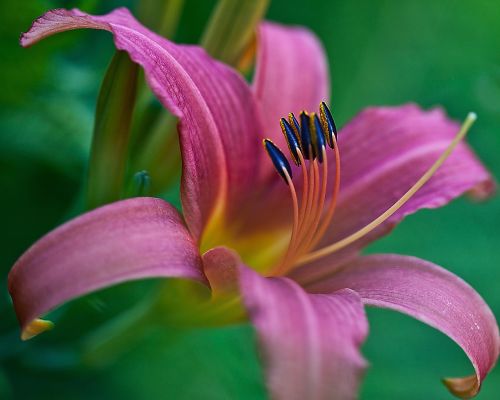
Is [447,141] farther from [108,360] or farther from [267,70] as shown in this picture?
[108,360]

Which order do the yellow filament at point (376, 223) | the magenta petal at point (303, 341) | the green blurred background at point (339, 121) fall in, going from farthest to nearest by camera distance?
the green blurred background at point (339, 121), the yellow filament at point (376, 223), the magenta petal at point (303, 341)

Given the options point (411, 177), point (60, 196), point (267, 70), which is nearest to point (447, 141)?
point (411, 177)

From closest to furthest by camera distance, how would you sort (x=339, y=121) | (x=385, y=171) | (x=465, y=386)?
(x=465, y=386) → (x=385, y=171) → (x=339, y=121)

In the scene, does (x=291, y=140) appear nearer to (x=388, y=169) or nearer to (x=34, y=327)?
(x=388, y=169)

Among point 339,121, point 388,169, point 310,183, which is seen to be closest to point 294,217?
point 310,183

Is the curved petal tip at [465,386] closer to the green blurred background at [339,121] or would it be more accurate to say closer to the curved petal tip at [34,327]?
the green blurred background at [339,121]

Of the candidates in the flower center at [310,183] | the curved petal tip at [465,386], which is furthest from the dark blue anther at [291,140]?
the curved petal tip at [465,386]

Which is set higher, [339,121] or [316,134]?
[316,134]

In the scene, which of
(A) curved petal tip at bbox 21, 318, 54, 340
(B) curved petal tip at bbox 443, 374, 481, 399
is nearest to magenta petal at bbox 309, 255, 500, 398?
(B) curved petal tip at bbox 443, 374, 481, 399
